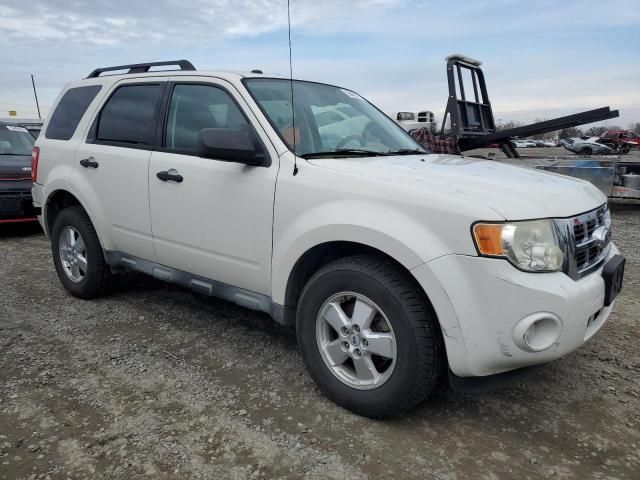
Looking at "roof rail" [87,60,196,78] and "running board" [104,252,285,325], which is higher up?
"roof rail" [87,60,196,78]

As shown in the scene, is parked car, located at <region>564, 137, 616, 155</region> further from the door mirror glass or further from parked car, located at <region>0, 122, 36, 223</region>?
the door mirror glass

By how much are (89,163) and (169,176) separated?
106cm

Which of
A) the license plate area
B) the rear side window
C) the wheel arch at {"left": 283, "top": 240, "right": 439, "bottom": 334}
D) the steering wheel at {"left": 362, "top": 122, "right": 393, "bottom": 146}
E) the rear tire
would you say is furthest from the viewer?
the rear side window

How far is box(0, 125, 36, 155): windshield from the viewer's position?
8328 mm

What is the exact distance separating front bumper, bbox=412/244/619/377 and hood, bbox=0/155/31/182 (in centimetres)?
682

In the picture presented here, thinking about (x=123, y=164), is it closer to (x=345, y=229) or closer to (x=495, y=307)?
(x=345, y=229)

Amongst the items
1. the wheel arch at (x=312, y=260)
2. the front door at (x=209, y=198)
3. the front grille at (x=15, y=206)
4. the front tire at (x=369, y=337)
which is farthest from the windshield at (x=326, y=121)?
the front grille at (x=15, y=206)

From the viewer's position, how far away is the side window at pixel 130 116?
12.5 ft

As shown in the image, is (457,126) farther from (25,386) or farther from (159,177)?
(25,386)

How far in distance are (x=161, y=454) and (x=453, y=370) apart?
142 centimetres

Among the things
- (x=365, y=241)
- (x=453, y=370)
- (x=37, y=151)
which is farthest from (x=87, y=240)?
(x=453, y=370)

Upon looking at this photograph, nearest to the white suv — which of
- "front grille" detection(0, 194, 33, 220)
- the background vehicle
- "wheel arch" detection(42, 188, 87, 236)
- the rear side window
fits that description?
the rear side window

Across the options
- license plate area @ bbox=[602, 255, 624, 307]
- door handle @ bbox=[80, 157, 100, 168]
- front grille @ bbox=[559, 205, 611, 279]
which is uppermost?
door handle @ bbox=[80, 157, 100, 168]

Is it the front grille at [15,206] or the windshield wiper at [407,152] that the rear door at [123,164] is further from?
the front grille at [15,206]
